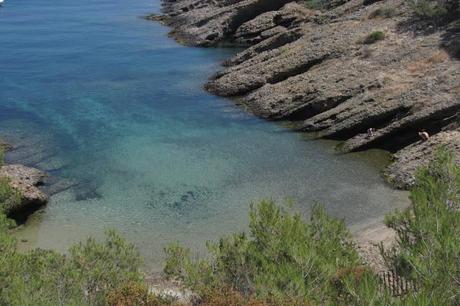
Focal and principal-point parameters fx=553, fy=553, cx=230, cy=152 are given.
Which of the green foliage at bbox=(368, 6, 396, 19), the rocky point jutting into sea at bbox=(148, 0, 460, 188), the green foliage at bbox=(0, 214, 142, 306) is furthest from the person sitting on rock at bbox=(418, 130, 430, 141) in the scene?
the green foliage at bbox=(0, 214, 142, 306)

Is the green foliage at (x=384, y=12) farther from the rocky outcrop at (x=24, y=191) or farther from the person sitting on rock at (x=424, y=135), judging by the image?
the rocky outcrop at (x=24, y=191)

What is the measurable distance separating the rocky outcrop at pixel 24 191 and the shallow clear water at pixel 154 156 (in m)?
0.82

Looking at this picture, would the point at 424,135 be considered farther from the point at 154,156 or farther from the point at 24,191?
the point at 24,191

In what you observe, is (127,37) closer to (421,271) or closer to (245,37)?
(245,37)

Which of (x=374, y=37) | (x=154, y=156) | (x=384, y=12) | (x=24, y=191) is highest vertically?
(x=384, y=12)

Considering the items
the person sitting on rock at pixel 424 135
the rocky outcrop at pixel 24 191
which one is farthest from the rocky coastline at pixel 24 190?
the person sitting on rock at pixel 424 135

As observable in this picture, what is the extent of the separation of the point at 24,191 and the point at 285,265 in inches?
836

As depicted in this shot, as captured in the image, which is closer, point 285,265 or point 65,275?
point 285,265

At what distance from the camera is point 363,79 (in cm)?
4497

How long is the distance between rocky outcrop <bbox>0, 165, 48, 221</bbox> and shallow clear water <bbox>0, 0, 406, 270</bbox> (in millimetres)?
819

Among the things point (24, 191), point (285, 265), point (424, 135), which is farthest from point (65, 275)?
point (424, 135)

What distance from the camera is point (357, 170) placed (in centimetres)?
3622

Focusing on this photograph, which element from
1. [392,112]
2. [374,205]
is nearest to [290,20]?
[392,112]

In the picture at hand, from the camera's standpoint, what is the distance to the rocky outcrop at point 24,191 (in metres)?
31.4
